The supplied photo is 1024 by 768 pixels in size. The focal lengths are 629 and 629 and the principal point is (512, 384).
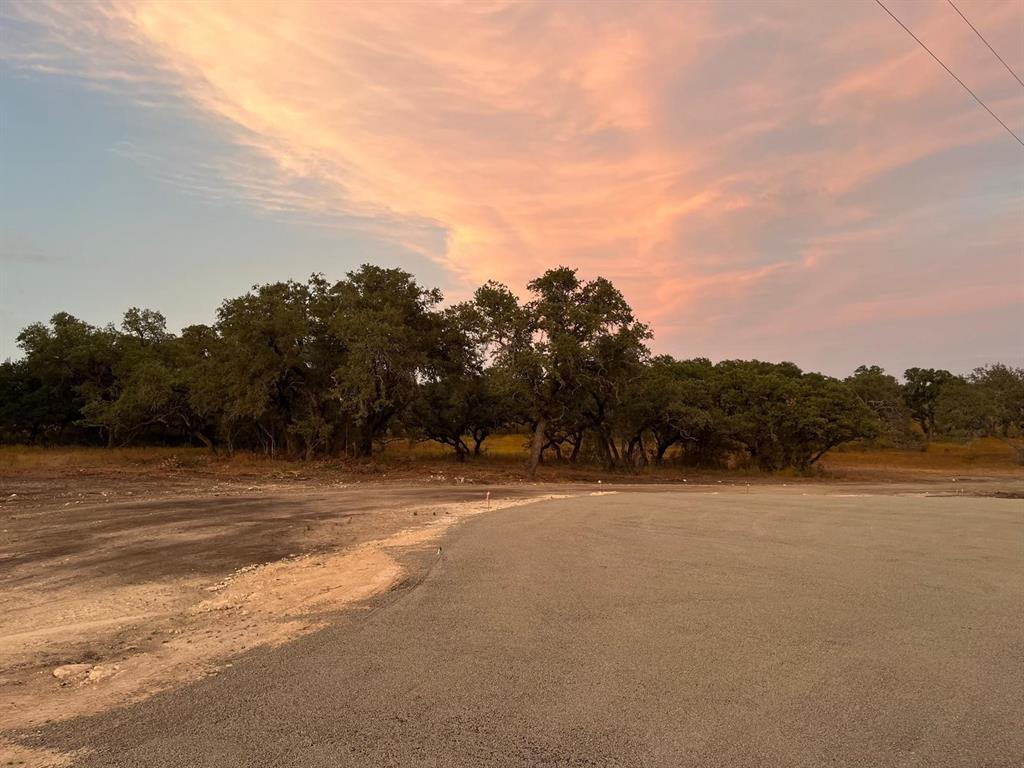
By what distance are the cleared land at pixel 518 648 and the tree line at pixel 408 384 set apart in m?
22.8

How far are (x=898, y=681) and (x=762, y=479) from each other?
37128 millimetres

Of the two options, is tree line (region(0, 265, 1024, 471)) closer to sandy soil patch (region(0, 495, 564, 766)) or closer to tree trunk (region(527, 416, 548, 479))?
tree trunk (region(527, 416, 548, 479))

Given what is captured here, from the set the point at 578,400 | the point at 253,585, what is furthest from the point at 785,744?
the point at 578,400

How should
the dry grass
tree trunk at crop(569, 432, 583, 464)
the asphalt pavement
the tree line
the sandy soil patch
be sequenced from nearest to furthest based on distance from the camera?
1. the asphalt pavement
2. the sandy soil patch
3. the tree line
4. tree trunk at crop(569, 432, 583, 464)
5. the dry grass

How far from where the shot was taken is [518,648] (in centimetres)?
565

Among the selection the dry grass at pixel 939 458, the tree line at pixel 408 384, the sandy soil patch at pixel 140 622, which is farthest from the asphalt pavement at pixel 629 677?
the dry grass at pixel 939 458

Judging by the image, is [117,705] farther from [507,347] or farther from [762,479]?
[762,479]

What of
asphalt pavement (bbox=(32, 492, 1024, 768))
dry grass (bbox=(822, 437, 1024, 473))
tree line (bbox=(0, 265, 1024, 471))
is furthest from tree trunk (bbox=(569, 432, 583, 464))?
asphalt pavement (bbox=(32, 492, 1024, 768))

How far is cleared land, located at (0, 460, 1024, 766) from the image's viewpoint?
397cm

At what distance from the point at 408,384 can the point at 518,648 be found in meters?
30.3

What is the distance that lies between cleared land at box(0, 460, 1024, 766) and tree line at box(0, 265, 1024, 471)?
22828mm

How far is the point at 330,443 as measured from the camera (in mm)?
41125

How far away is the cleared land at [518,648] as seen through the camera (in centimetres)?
397

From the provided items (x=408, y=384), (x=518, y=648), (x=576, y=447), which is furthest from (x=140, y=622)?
(x=576, y=447)
